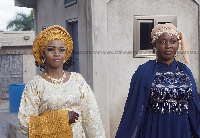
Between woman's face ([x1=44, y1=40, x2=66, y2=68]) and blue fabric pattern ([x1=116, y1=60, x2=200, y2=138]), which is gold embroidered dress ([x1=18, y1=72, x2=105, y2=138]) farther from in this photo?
blue fabric pattern ([x1=116, y1=60, x2=200, y2=138])

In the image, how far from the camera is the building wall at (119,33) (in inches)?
221

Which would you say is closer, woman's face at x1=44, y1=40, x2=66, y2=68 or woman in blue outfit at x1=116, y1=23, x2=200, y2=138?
woman's face at x1=44, y1=40, x2=66, y2=68

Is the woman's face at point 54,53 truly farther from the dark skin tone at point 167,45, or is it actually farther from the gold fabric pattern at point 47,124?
the dark skin tone at point 167,45

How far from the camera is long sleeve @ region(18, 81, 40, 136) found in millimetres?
2691

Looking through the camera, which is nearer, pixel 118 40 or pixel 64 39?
pixel 64 39

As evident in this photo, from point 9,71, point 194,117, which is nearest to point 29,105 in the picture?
point 194,117

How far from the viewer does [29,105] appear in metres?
2.69

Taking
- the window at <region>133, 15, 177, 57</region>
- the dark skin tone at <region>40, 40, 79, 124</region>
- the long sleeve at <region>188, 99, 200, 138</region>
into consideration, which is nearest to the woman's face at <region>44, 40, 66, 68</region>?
the dark skin tone at <region>40, 40, 79, 124</region>

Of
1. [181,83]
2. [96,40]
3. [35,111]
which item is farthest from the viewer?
[96,40]

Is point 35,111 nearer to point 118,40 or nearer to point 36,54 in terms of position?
point 36,54

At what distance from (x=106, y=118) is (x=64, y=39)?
3215 mm

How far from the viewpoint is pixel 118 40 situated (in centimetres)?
575

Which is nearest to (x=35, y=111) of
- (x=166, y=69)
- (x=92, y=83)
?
(x=166, y=69)

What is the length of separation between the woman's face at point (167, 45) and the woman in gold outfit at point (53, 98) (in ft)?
2.92
